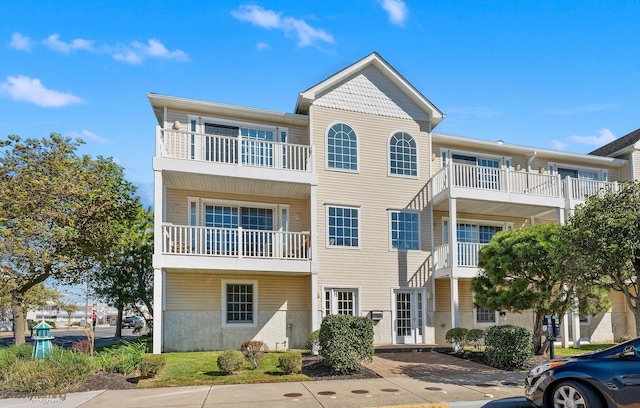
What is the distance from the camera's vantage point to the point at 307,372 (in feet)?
37.9

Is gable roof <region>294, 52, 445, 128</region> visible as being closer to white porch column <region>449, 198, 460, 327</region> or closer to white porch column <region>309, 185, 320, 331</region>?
white porch column <region>309, 185, 320, 331</region>

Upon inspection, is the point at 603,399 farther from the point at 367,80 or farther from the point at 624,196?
the point at 367,80

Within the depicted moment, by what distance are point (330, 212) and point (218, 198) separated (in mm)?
3959

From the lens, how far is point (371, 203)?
18094 millimetres

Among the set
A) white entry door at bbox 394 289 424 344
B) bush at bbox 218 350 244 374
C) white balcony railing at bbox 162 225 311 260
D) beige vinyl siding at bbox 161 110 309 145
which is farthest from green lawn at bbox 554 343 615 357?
beige vinyl siding at bbox 161 110 309 145

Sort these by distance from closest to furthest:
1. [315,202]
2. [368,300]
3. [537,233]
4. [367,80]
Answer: [537,233]
[315,202]
[368,300]
[367,80]

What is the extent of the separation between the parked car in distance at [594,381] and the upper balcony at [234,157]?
407 inches

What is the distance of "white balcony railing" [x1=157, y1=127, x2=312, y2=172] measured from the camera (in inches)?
619

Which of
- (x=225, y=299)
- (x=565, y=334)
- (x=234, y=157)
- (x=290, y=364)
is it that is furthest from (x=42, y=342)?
(x=565, y=334)

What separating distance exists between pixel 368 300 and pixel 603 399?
36.0 ft

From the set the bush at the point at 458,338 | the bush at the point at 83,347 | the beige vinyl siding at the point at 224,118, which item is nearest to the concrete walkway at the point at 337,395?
the bush at the point at 83,347

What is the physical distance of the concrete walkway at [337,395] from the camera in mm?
8555

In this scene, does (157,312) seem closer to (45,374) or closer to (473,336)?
(45,374)

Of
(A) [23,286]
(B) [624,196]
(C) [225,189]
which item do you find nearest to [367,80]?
(C) [225,189]
